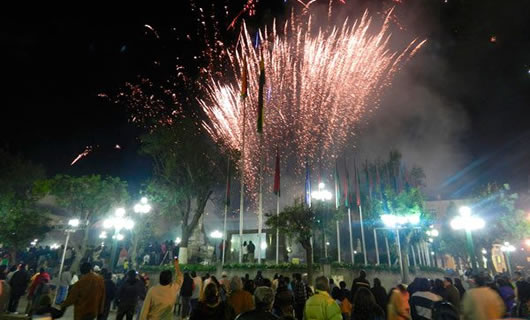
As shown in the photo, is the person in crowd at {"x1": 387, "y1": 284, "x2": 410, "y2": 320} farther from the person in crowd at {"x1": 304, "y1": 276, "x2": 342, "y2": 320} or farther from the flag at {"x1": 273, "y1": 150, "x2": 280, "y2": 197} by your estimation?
the flag at {"x1": 273, "y1": 150, "x2": 280, "y2": 197}

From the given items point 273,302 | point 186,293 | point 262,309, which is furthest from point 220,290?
point 262,309

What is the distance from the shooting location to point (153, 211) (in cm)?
2909

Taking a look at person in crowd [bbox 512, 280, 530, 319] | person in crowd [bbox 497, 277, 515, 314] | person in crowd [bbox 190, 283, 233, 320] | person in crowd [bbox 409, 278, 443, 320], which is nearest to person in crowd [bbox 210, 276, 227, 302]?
person in crowd [bbox 190, 283, 233, 320]

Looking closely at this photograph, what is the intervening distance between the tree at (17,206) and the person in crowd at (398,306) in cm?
3019

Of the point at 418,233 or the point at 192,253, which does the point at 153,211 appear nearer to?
the point at 192,253

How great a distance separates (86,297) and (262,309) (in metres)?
3.96

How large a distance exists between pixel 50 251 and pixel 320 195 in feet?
74.1

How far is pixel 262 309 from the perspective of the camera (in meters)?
4.01

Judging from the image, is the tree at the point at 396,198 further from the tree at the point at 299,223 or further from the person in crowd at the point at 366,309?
the person in crowd at the point at 366,309

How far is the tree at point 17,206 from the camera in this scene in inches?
994

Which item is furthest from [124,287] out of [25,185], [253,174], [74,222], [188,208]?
[25,185]

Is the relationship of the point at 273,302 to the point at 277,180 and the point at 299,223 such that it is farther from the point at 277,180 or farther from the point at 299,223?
the point at 277,180

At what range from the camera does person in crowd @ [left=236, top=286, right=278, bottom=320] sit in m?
3.65

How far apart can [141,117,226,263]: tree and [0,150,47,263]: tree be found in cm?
1024
